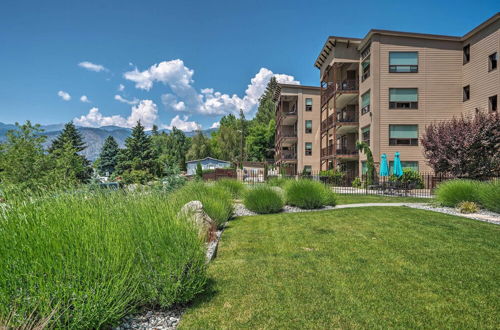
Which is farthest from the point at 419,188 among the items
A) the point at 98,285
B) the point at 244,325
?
the point at 98,285

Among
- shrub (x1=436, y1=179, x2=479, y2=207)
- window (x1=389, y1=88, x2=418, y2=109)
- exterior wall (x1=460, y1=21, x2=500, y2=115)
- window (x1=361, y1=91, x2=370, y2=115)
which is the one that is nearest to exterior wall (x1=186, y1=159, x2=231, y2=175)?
window (x1=361, y1=91, x2=370, y2=115)

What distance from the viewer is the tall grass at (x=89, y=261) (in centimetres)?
262

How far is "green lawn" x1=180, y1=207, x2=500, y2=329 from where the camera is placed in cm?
346

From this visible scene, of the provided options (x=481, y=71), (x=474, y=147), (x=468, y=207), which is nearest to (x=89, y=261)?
(x=468, y=207)

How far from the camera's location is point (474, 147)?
54.6ft

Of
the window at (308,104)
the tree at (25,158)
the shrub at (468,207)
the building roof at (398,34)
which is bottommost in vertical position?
the shrub at (468,207)

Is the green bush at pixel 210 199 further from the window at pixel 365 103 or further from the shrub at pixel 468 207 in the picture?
the window at pixel 365 103

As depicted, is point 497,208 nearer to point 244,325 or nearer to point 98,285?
point 244,325

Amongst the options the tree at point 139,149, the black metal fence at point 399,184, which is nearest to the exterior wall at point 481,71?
the black metal fence at point 399,184

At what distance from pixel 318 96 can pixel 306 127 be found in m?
4.52

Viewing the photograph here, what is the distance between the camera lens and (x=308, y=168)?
126 ft

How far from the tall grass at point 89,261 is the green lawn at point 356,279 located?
65 cm

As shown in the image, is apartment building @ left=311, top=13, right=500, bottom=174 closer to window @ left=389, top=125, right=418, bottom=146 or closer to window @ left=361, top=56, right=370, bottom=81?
window @ left=389, top=125, right=418, bottom=146

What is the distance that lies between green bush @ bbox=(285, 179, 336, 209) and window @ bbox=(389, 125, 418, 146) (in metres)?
14.0
